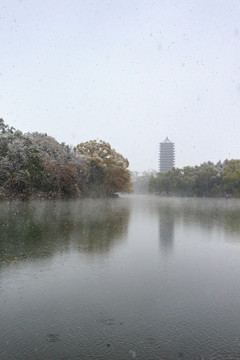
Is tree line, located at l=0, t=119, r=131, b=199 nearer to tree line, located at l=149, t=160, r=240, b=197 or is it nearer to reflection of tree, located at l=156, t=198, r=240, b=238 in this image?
reflection of tree, located at l=156, t=198, r=240, b=238

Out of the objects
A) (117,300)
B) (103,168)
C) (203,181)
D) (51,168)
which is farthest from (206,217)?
(203,181)

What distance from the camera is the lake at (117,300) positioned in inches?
151

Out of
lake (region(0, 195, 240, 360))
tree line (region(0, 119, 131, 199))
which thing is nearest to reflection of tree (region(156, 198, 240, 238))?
lake (region(0, 195, 240, 360))

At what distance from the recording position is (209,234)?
13.1 metres

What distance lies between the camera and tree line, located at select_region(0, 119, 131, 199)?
32125mm

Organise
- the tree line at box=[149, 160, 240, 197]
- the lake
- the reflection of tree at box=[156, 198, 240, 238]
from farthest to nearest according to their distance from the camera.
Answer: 1. the tree line at box=[149, 160, 240, 197]
2. the reflection of tree at box=[156, 198, 240, 238]
3. the lake

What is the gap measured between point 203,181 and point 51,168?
49542 mm

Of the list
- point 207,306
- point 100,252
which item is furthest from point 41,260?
point 207,306

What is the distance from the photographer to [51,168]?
3494 cm

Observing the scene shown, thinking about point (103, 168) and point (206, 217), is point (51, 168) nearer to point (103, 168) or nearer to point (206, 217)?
point (103, 168)

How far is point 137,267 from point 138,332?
11.3ft

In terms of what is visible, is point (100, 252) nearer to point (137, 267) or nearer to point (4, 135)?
point (137, 267)

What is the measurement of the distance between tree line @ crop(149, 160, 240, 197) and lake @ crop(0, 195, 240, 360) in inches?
2432

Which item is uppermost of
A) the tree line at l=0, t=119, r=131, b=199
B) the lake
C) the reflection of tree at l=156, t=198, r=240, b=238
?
the tree line at l=0, t=119, r=131, b=199
